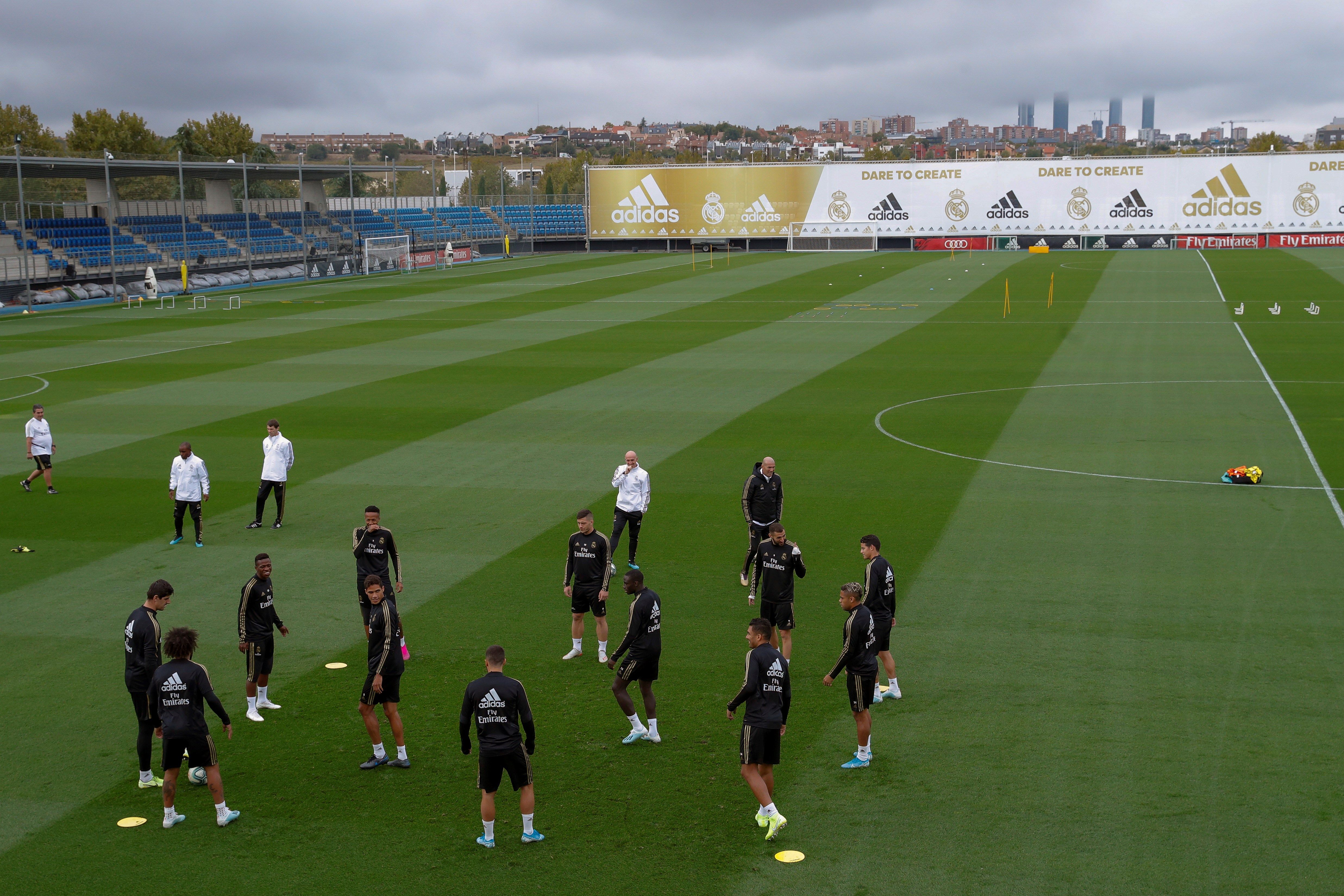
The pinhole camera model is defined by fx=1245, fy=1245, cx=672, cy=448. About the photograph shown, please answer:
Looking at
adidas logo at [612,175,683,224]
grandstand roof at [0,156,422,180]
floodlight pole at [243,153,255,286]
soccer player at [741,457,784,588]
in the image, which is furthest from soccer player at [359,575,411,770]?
adidas logo at [612,175,683,224]

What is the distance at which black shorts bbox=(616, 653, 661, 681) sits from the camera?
11.9 meters

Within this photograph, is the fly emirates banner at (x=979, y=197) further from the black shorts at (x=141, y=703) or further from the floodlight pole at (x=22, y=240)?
the black shorts at (x=141, y=703)

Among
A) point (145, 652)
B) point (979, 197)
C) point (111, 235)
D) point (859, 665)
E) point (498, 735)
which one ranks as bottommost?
point (498, 735)

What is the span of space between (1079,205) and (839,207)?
760 inches

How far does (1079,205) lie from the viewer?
324ft

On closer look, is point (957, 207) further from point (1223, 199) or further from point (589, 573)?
point (589, 573)

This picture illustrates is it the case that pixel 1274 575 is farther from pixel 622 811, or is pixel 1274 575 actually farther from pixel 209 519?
pixel 209 519

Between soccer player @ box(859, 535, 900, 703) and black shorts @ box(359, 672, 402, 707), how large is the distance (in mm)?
4577

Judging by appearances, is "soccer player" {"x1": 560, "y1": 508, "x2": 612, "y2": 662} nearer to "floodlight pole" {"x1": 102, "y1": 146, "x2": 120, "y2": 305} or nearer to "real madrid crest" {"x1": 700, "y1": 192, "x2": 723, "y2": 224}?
"floodlight pole" {"x1": 102, "y1": 146, "x2": 120, "y2": 305}

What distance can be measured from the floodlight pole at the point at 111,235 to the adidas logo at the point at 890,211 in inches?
2304

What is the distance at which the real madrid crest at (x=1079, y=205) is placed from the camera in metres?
98.8

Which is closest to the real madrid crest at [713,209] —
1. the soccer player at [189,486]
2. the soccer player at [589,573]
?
the soccer player at [189,486]

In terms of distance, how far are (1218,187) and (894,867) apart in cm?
9797

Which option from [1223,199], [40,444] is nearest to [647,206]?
[1223,199]
